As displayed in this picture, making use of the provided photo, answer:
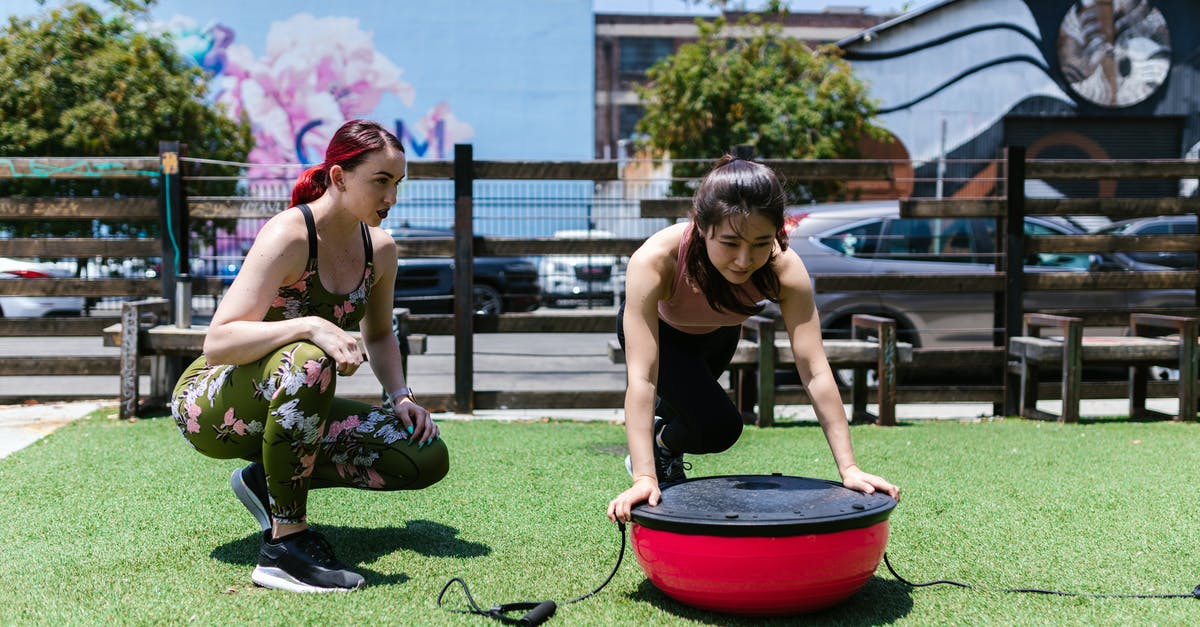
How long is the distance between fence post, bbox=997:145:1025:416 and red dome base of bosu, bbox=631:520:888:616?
17.4ft

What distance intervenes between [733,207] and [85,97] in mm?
18453

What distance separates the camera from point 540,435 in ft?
21.2

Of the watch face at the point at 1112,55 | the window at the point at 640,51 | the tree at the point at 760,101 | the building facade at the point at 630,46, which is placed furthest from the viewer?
the window at the point at 640,51

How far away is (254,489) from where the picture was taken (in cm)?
342

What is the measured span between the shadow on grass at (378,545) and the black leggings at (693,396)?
844 mm

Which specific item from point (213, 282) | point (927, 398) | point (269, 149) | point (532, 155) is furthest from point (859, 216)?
point (269, 149)

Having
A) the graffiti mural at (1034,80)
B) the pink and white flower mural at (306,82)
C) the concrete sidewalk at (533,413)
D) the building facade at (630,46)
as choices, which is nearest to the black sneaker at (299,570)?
the concrete sidewalk at (533,413)

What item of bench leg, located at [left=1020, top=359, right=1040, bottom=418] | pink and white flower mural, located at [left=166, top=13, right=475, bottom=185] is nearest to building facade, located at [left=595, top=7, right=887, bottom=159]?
pink and white flower mural, located at [left=166, top=13, right=475, bottom=185]

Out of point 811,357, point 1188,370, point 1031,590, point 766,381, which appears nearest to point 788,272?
point 811,357

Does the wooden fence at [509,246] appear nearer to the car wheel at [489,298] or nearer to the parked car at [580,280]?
the parked car at [580,280]

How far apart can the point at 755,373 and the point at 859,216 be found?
89.4 inches

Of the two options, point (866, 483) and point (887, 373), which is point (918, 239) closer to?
point (887, 373)

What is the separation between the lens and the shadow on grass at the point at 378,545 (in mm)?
3488

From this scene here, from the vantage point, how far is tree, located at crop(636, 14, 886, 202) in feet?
66.5
